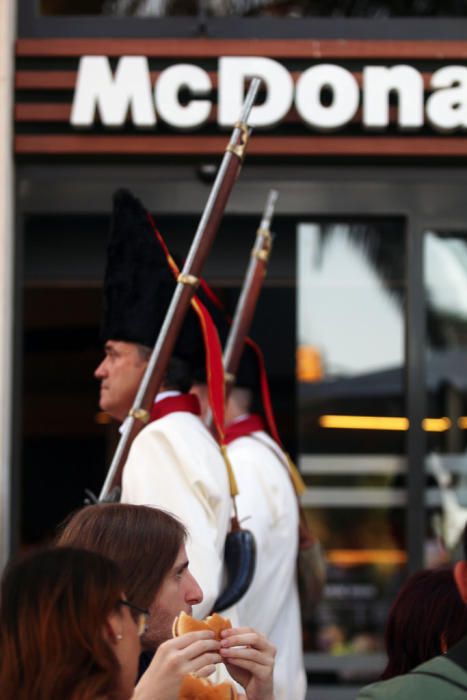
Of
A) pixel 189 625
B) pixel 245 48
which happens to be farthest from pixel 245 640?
pixel 245 48

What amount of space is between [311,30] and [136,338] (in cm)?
341

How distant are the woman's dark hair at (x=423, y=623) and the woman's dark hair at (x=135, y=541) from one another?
93 cm

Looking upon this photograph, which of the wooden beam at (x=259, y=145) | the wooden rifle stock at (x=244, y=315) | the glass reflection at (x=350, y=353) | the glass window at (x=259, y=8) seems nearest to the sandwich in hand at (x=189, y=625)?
the wooden rifle stock at (x=244, y=315)

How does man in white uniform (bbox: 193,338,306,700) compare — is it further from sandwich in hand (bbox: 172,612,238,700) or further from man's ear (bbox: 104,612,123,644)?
man's ear (bbox: 104,612,123,644)

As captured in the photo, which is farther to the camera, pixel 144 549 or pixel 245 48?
pixel 245 48

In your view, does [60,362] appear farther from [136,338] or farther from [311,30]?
[136,338]

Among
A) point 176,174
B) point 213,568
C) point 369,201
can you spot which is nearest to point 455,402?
point 369,201

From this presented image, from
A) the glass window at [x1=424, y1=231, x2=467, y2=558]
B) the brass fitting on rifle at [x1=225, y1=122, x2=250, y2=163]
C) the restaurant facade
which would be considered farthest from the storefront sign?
the brass fitting on rifle at [x1=225, y1=122, x2=250, y2=163]

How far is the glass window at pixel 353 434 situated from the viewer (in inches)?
361

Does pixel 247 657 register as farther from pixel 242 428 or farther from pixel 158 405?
pixel 242 428

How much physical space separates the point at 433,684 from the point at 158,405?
2.42 metres

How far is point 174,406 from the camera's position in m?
4.98

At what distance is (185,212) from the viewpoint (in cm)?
810

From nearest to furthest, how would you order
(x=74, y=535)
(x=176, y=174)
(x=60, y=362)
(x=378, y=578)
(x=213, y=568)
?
(x=74, y=535), (x=213, y=568), (x=176, y=174), (x=378, y=578), (x=60, y=362)
